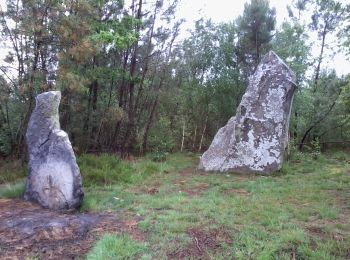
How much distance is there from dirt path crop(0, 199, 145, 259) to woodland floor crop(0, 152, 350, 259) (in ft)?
0.03

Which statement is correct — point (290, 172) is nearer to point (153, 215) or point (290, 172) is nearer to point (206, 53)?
point (153, 215)

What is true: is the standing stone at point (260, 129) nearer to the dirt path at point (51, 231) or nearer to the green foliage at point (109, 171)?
the green foliage at point (109, 171)

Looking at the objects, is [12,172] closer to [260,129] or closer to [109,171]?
[109,171]

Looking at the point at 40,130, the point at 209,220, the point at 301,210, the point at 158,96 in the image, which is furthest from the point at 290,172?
the point at 158,96

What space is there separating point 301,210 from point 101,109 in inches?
302

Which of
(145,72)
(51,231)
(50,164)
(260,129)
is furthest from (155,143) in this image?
(51,231)

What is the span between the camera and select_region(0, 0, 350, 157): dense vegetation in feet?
28.9

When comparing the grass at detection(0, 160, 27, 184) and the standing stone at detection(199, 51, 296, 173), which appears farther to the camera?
the standing stone at detection(199, 51, 296, 173)

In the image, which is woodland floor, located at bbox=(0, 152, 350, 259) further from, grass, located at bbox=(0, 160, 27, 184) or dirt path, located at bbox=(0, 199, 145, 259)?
grass, located at bbox=(0, 160, 27, 184)

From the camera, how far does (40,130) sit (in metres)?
6.10

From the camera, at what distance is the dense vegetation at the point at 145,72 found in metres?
8.81

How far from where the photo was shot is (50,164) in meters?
5.73

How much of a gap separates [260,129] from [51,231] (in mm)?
6074

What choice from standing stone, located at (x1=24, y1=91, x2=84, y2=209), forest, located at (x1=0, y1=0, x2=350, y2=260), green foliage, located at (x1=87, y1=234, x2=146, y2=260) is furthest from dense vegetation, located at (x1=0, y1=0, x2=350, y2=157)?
green foliage, located at (x1=87, y1=234, x2=146, y2=260)
